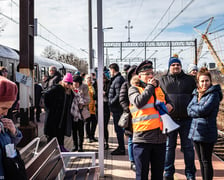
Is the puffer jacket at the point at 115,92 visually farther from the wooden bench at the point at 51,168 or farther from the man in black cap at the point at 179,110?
the wooden bench at the point at 51,168

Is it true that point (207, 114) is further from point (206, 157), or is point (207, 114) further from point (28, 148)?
point (28, 148)

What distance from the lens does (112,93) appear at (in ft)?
18.1

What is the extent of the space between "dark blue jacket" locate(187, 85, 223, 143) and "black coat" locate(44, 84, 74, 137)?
2.49 m

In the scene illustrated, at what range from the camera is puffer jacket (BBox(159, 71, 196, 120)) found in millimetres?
4070

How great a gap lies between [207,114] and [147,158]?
1046 millimetres

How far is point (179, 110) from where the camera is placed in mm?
4066

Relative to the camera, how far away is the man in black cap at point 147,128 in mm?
3057

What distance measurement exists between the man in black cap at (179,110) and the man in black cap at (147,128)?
3.01ft

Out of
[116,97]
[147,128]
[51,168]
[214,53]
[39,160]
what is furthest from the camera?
[214,53]

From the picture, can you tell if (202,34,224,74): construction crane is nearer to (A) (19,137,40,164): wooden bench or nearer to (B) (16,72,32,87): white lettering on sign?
(B) (16,72,32,87): white lettering on sign

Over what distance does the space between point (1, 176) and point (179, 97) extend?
2.99 metres

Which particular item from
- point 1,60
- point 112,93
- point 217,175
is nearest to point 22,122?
point 112,93

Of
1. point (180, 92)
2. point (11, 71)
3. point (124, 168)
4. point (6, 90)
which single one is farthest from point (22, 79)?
point (11, 71)

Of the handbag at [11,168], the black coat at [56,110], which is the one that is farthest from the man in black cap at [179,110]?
the handbag at [11,168]
